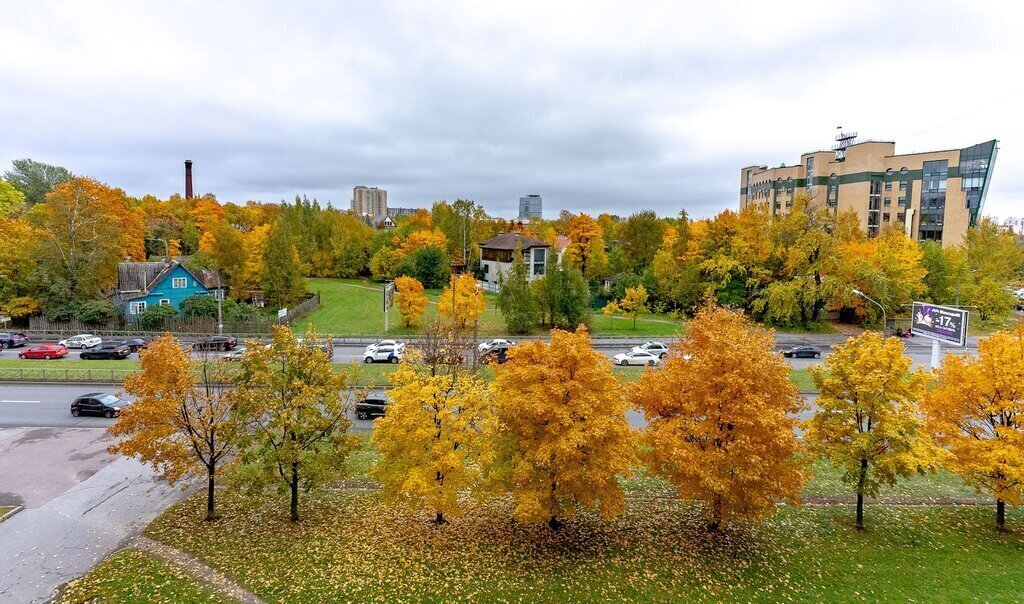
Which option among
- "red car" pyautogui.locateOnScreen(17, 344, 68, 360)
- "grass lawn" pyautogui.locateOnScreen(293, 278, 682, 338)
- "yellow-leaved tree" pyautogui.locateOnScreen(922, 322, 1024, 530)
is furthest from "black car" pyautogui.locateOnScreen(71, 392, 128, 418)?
"yellow-leaved tree" pyautogui.locateOnScreen(922, 322, 1024, 530)

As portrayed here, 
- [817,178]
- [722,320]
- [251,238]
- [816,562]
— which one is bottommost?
[816,562]

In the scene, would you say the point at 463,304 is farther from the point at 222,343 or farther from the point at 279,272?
the point at 279,272

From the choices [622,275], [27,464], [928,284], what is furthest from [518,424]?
[928,284]

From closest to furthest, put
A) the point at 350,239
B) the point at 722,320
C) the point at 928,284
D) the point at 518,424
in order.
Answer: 1. the point at 518,424
2. the point at 722,320
3. the point at 928,284
4. the point at 350,239

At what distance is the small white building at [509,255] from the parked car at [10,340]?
1890 inches

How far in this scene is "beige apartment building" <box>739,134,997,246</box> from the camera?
229 ft

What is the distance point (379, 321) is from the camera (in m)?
55.7

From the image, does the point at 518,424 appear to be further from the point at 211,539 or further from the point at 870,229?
the point at 870,229

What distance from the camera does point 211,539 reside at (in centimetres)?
1741

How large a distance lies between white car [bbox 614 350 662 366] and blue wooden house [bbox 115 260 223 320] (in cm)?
4048

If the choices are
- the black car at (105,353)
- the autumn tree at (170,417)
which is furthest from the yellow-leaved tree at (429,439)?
the black car at (105,353)

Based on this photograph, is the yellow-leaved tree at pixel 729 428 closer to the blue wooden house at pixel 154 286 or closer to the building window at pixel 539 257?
the blue wooden house at pixel 154 286

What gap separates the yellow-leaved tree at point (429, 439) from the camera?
16.3 m

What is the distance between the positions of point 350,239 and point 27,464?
2700 inches
